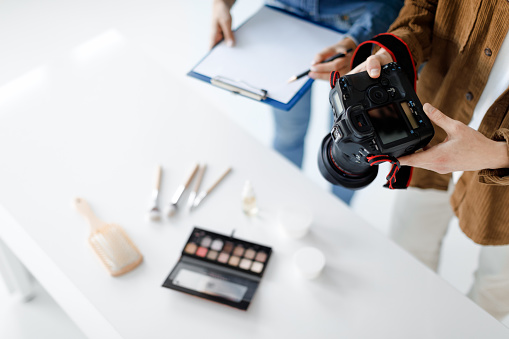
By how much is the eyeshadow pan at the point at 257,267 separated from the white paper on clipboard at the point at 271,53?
374 mm

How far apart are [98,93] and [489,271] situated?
3.73 ft

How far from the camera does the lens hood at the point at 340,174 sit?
95cm

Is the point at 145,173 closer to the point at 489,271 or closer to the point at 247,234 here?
the point at 247,234

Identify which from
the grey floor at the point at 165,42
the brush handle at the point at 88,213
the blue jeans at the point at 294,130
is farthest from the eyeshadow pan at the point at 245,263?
the grey floor at the point at 165,42

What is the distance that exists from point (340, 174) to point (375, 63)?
0.21 metres

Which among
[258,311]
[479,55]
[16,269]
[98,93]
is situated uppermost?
[479,55]

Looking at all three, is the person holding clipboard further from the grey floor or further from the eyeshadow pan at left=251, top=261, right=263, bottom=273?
the grey floor

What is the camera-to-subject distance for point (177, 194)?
1.16 meters

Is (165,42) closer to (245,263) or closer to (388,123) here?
(245,263)

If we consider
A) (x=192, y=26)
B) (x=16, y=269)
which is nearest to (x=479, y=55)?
(x=16, y=269)

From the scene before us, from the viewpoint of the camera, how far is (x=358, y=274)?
1.04 meters

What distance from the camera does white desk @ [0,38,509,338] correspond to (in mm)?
976

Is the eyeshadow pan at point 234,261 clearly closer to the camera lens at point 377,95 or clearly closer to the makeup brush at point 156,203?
the makeup brush at point 156,203

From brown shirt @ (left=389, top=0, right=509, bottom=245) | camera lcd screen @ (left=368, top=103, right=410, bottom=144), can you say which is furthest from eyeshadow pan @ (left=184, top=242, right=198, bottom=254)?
brown shirt @ (left=389, top=0, right=509, bottom=245)
